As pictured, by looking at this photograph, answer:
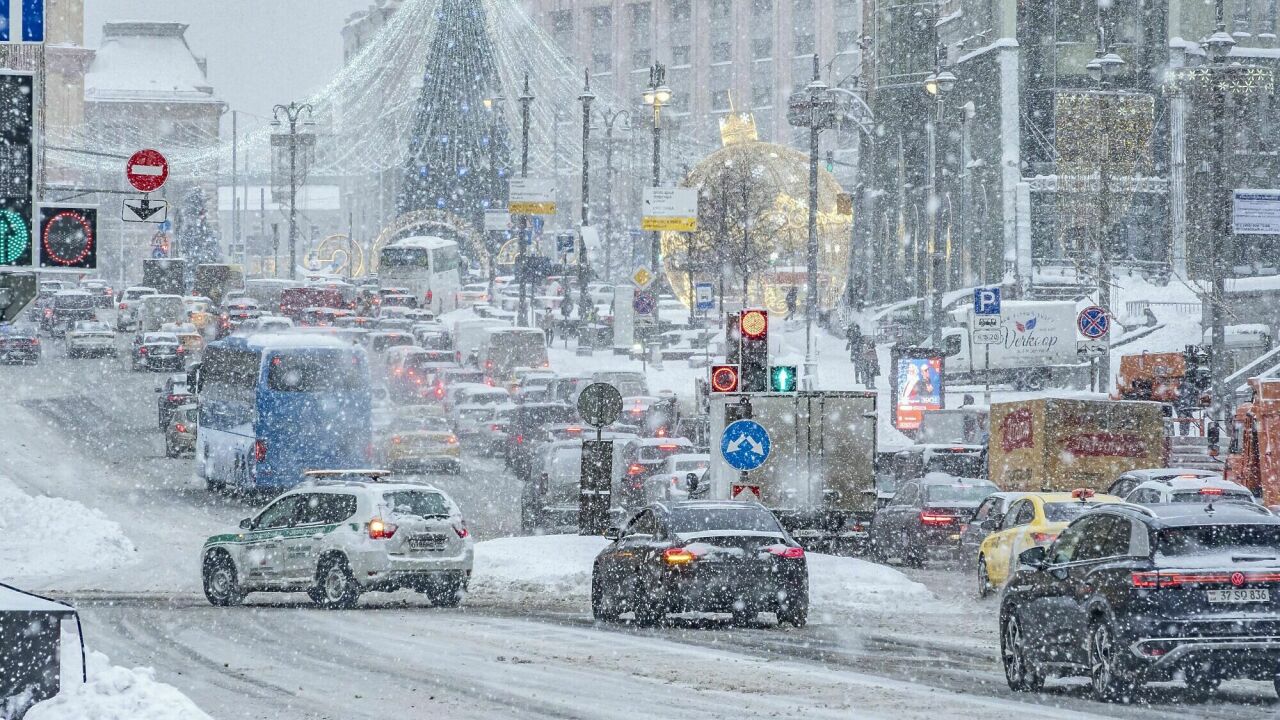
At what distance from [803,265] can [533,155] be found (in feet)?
101

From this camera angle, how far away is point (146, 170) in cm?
2591

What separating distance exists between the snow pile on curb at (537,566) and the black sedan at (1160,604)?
35.7 ft

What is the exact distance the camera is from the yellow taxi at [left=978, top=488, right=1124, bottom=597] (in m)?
21.8

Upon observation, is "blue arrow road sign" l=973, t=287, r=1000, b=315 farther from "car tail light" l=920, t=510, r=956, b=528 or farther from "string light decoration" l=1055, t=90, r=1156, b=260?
"string light decoration" l=1055, t=90, r=1156, b=260

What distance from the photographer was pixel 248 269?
497 feet

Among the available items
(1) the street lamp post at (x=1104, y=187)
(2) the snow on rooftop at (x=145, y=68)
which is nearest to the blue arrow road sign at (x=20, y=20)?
(1) the street lamp post at (x=1104, y=187)

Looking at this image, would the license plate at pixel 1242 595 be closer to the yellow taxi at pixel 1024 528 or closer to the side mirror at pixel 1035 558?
the side mirror at pixel 1035 558

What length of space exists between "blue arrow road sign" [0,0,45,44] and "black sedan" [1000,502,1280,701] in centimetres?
983

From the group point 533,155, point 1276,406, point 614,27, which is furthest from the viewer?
point 614,27

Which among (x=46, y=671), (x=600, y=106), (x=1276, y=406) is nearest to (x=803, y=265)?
(x=600, y=106)

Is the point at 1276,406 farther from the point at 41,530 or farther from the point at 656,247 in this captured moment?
the point at 656,247

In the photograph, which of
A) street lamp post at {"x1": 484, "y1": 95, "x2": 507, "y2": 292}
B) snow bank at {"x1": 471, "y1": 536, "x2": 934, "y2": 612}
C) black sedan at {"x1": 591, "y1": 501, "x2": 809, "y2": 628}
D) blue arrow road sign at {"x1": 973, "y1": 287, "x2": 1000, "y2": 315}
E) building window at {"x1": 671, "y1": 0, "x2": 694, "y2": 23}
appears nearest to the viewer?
black sedan at {"x1": 591, "y1": 501, "x2": 809, "y2": 628}

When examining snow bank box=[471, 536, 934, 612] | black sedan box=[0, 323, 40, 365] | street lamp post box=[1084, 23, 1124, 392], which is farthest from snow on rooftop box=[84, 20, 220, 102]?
snow bank box=[471, 536, 934, 612]

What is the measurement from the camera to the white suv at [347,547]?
865 inches
